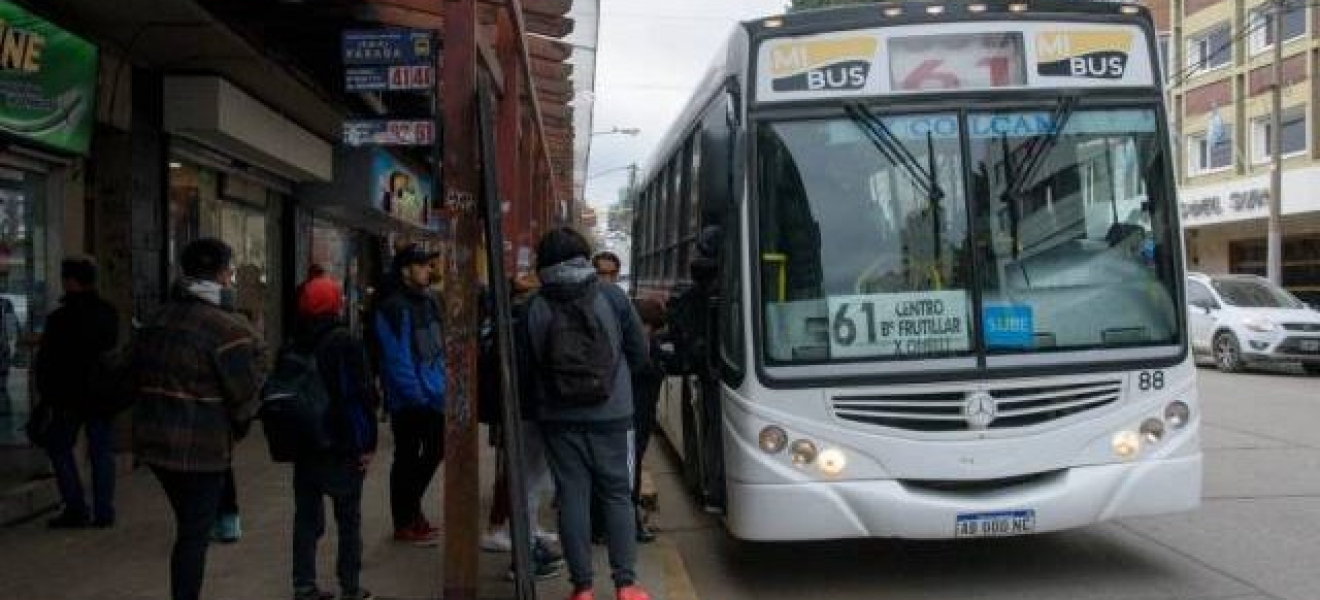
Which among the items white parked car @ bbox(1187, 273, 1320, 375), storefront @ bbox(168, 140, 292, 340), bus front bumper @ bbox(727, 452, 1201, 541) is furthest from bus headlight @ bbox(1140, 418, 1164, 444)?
white parked car @ bbox(1187, 273, 1320, 375)

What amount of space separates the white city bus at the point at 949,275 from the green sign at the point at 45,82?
428 cm

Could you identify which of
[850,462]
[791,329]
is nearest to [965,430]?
[850,462]

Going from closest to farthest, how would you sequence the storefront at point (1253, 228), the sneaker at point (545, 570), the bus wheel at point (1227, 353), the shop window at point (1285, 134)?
the sneaker at point (545, 570)
the bus wheel at point (1227, 353)
the storefront at point (1253, 228)
the shop window at point (1285, 134)

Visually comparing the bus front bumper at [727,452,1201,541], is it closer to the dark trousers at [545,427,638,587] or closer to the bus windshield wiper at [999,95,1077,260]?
the dark trousers at [545,427,638,587]

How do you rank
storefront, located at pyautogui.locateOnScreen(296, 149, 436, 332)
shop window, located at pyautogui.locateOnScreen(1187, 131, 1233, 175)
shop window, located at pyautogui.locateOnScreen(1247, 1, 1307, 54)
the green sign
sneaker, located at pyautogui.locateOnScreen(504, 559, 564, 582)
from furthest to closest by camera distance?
1. shop window, located at pyautogui.locateOnScreen(1187, 131, 1233, 175)
2. shop window, located at pyautogui.locateOnScreen(1247, 1, 1307, 54)
3. storefront, located at pyautogui.locateOnScreen(296, 149, 436, 332)
4. the green sign
5. sneaker, located at pyautogui.locateOnScreen(504, 559, 564, 582)

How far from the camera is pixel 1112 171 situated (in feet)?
21.2

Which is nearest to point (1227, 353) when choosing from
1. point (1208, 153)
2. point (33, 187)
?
point (1208, 153)

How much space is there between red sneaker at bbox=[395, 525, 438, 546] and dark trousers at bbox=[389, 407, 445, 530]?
0.03 m

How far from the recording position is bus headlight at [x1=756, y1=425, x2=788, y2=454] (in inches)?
242

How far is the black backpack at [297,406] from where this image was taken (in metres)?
5.54

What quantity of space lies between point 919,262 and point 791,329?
0.73 meters

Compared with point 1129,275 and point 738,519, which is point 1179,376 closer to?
point 1129,275

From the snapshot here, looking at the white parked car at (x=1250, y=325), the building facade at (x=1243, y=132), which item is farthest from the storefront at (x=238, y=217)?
the building facade at (x=1243, y=132)

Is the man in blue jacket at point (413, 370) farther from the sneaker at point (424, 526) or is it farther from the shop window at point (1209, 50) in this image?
the shop window at point (1209, 50)
